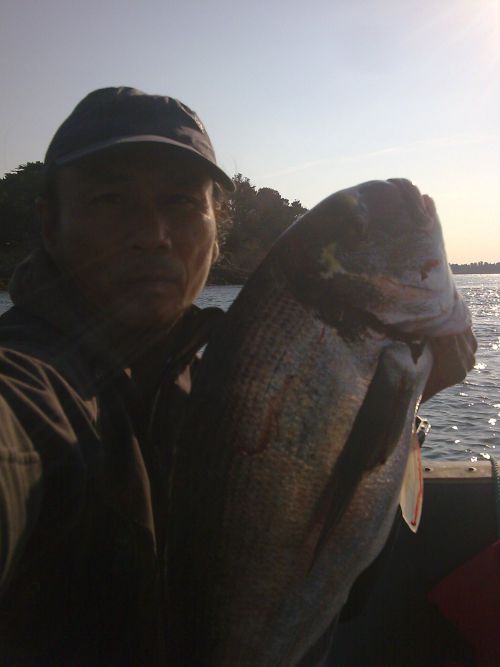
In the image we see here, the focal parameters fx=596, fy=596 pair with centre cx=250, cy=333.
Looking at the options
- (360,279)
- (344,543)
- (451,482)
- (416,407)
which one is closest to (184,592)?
(344,543)

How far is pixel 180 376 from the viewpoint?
2.47 metres

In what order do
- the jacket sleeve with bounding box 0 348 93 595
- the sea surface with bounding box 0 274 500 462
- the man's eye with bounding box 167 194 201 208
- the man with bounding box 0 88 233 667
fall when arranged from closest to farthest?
the jacket sleeve with bounding box 0 348 93 595 < the man with bounding box 0 88 233 667 < the man's eye with bounding box 167 194 201 208 < the sea surface with bounding box 0 274 500 462

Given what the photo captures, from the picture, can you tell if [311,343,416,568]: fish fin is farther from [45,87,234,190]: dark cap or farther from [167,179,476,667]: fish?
[45,87,234,190]: dark cap

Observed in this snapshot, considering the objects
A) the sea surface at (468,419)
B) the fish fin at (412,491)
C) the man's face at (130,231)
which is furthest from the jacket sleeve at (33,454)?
the sea surface at (468,419)

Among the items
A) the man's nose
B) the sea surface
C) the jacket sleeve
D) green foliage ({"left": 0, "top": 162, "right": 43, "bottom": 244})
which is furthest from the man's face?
green foliage ({"left": 0, "top": 162, "right": 43, "bottom": 244})

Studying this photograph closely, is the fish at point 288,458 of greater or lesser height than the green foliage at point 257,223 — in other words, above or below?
below

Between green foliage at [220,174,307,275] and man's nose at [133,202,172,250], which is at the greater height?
green foliage at [220,174,307,275]

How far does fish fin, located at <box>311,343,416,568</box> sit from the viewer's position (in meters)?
1.93

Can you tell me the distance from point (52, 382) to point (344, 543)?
1075 millimetres

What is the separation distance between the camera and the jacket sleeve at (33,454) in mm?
1404

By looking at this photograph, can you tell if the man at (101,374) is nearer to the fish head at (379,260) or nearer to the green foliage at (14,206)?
the fish head at (379,260)

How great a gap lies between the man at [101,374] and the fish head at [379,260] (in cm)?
53

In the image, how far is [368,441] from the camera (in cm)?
194

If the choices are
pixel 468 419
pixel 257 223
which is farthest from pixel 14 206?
pixel 468 419
